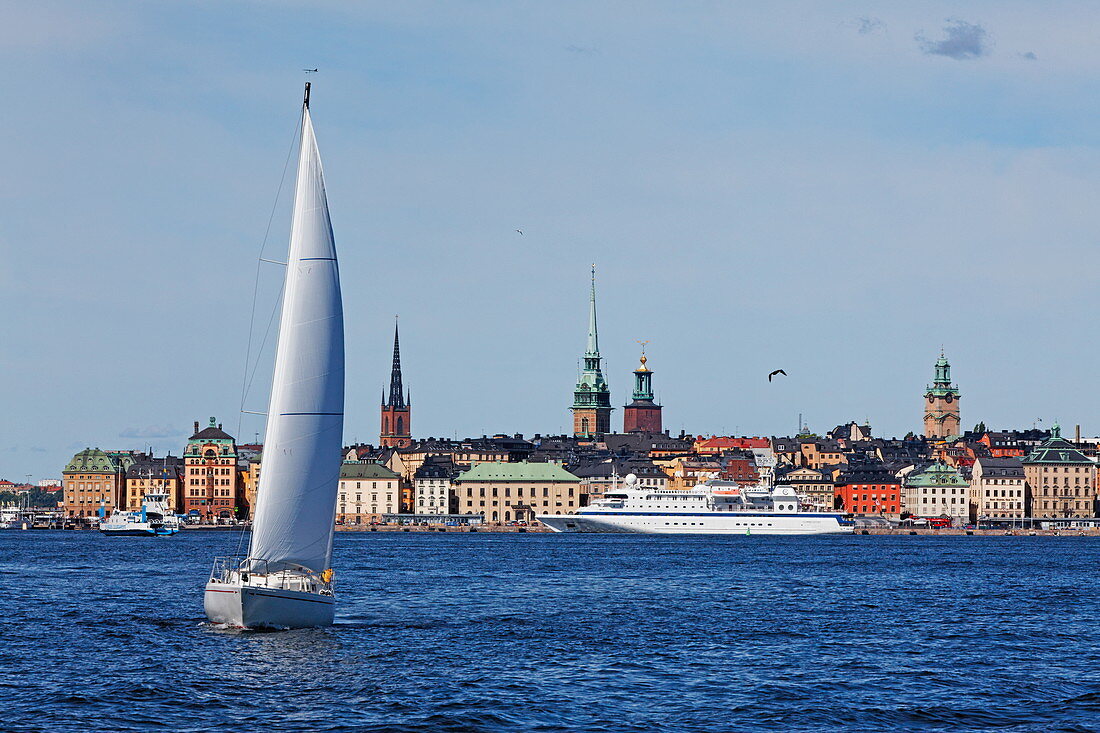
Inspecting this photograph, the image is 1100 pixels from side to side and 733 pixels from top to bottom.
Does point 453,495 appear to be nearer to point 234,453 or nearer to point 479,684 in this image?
point 234,453

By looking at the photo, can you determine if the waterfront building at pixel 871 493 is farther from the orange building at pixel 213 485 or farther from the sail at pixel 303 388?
the sail at pixel 303 388

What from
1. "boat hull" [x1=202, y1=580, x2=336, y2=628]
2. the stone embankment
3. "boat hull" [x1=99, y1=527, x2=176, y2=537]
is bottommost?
the stone embankment

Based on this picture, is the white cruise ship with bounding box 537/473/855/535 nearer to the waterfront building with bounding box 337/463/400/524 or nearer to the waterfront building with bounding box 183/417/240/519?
the waterfront building with bounding box 337/463/400/524

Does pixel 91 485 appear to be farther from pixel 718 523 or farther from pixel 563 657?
pixel 563 657

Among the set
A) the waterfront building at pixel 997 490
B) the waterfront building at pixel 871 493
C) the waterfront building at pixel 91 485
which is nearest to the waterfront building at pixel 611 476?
the waterfront building at pixel 871 493

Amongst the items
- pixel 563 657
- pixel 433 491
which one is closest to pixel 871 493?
pixel 433 491

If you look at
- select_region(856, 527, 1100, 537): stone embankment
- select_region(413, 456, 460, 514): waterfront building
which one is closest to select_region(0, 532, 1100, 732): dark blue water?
select_region(856, 527, 1100, 537): stone embankment

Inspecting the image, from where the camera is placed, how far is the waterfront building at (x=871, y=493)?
593 feet

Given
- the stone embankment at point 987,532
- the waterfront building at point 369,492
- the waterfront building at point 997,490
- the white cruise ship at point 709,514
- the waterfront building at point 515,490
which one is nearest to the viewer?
the white cruise ship at point 709,514

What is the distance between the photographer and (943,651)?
121 ft

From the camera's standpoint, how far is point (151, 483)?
194 metres

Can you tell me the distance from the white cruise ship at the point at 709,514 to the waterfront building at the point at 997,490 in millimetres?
36532

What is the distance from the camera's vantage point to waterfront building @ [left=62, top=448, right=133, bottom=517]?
19625 centimetres

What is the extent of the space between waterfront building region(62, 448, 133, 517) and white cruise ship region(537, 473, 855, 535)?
69.9 m
